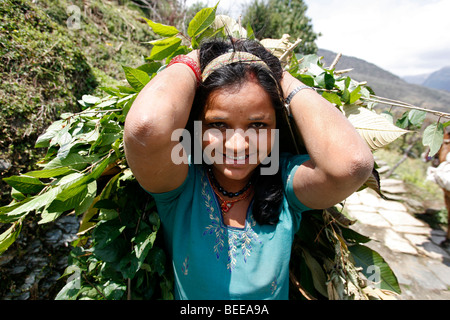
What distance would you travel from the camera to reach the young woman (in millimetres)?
996

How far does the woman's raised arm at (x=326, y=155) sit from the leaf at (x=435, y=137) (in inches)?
26.4

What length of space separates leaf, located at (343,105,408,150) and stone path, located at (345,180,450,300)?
1.50m

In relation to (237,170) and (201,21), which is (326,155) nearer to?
(237,170)

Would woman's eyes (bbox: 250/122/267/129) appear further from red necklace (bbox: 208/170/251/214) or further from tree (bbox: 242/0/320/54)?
tree (bbox: 242/0/320/54)

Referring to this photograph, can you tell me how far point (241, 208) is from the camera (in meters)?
1.29

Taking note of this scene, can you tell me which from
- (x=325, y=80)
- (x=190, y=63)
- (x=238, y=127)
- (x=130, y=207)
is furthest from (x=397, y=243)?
(x=190, y=63)

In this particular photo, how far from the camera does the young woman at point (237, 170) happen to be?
100 centimetres

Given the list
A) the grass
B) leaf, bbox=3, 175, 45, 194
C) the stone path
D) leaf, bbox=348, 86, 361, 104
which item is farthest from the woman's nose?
the grass

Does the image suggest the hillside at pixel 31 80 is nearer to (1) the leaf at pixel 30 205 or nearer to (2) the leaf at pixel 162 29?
(2) the leaf at pixel 162 29

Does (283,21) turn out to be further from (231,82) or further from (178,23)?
(231,82)

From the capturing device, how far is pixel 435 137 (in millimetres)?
1397
